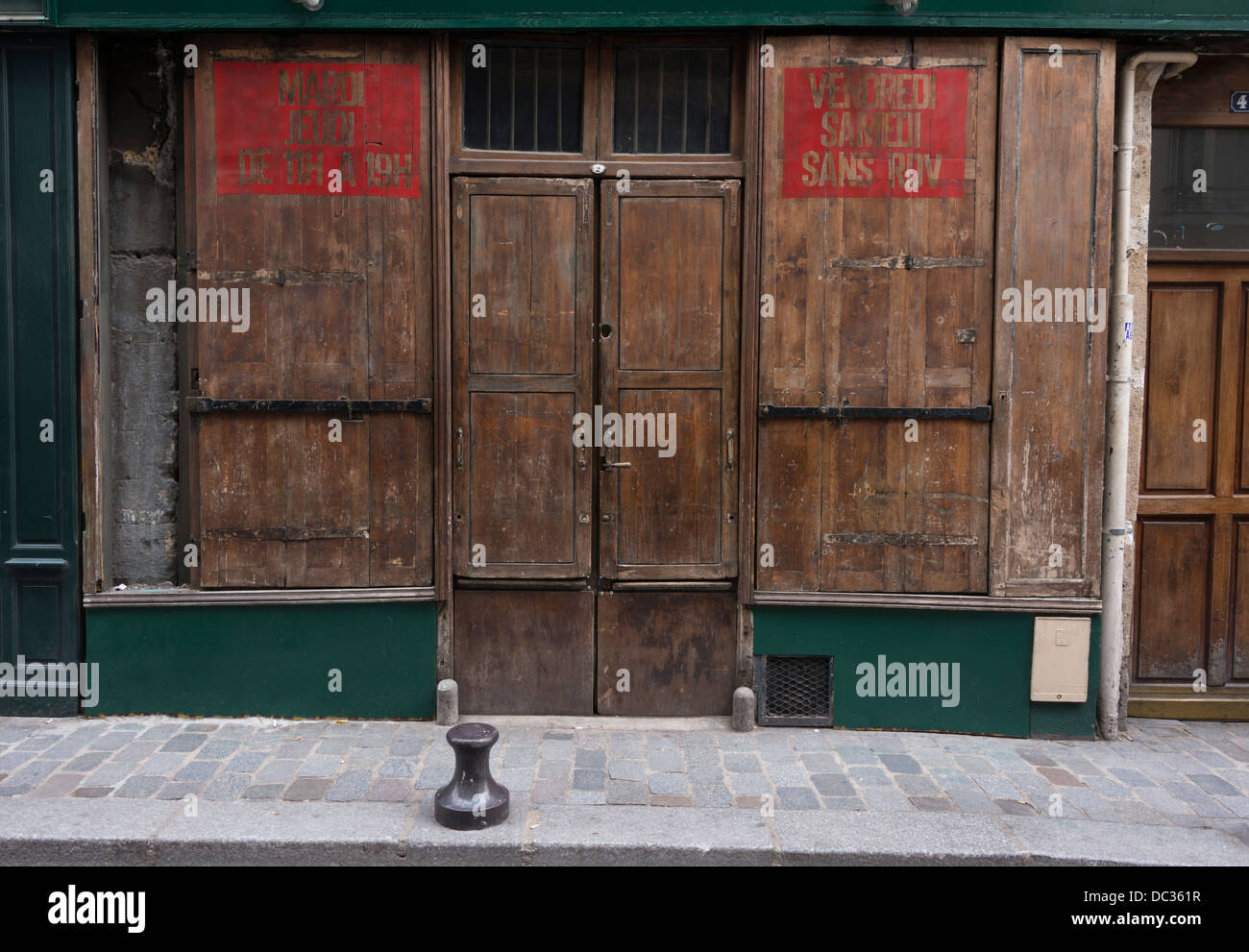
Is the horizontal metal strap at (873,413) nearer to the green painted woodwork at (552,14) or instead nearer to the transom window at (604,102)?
the transom window at (604,102)

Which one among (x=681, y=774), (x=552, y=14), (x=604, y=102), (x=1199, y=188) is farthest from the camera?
(x=1199, y=188)

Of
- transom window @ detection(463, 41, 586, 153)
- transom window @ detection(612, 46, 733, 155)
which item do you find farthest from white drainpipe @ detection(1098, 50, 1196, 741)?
transom window @ detection(463, 41, 586, 153)

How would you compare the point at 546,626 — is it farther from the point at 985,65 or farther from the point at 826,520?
the point at 985,65

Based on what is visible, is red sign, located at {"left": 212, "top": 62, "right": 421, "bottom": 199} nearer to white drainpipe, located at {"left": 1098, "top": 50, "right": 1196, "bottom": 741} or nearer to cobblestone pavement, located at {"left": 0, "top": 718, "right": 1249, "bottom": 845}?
cobblestone pavement, located at {"left": 0, "top": 718, "right": 1249, "bottom": 845}

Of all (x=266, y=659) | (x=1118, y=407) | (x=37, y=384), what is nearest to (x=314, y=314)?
(x=37, y=384)

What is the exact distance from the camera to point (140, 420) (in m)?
5.75

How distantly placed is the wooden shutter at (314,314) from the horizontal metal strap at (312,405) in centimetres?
1

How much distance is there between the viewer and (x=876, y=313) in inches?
216

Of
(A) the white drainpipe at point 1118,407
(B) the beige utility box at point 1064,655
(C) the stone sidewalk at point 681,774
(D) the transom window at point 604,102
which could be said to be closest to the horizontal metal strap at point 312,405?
(D) the transom window at point 604,102

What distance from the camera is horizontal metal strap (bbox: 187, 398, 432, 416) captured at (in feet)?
18.1

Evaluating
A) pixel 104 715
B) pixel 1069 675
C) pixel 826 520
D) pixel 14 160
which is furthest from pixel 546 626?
pixel 14 160

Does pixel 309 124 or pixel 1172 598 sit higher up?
pixel 309 124

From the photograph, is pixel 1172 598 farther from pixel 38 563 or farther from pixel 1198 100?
pixel 38 563

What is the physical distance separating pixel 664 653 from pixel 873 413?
1892mm
